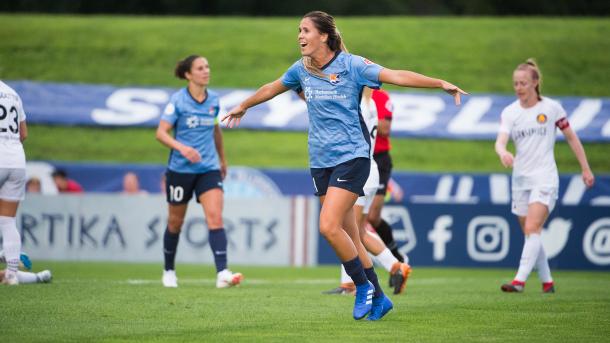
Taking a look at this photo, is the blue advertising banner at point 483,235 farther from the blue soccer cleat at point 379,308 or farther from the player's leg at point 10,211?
the blue soccer cleat at point 379,308

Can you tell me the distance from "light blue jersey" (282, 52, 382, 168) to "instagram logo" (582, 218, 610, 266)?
1052 cm

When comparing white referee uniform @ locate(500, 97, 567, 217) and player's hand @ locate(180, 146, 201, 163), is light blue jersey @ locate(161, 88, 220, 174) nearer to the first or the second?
player's hand @ locate(180, 146, 201, 163)

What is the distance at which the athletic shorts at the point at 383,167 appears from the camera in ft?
39.9

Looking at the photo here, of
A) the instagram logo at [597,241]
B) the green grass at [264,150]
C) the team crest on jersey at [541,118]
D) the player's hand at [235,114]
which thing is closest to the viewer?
the player's hand at [235,114]

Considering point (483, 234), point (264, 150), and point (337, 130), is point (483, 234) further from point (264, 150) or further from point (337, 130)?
point (264, 150)

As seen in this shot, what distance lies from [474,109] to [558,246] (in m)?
9.95

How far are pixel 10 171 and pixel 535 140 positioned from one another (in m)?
5.61

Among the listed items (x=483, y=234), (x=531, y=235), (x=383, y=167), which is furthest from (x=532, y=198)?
A: (x=483, y=234)

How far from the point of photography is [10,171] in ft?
34.7

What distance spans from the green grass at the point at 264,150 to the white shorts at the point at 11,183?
55.2 ft

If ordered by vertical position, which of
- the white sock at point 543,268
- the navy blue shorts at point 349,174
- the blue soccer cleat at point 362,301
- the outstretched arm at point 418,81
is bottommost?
the white sock at point 543,268

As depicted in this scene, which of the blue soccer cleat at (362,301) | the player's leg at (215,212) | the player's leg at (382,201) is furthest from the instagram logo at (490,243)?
the blue soccer cleat at (362,301)

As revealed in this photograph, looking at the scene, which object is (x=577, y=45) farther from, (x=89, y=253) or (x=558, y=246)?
(x=89, y=253)

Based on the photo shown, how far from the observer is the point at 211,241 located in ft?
38.3
